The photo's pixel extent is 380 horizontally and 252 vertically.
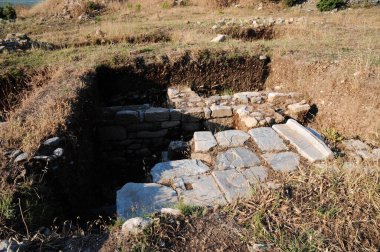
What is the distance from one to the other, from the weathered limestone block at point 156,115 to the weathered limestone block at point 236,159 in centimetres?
150

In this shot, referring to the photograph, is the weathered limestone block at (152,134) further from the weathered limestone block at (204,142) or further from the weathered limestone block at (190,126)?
the weathered limestone block at (204,142)

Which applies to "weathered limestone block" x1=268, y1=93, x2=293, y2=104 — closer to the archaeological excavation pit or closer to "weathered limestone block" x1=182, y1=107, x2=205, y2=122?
the archaeological excavation pit

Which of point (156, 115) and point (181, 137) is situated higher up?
point (156, 115)

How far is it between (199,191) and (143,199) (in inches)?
22.9

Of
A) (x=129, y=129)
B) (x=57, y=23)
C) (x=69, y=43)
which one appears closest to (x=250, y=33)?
(x=69, y=43)

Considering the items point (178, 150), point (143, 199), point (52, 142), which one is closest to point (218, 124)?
point (178, 150)

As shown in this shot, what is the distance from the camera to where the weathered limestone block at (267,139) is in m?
4.00

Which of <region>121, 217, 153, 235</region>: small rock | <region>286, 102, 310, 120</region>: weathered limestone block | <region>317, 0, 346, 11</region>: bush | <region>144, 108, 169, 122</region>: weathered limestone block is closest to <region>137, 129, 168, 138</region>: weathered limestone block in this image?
<region>144, 108, 169, 122</region>: weathered limestone block

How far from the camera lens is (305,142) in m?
4.09

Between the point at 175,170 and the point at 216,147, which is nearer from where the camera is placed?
the point at 175,170

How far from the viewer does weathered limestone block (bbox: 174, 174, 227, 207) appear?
3051 millimetres

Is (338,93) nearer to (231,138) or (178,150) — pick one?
(231,138)

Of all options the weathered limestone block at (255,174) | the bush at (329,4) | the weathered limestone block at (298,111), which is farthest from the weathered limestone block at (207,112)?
the bush at (329,4)

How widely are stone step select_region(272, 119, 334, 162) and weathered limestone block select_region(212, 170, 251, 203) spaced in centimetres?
98
